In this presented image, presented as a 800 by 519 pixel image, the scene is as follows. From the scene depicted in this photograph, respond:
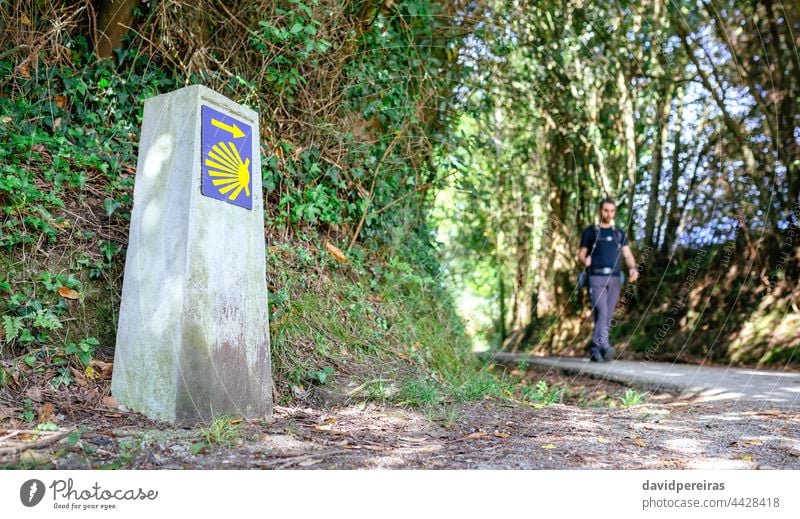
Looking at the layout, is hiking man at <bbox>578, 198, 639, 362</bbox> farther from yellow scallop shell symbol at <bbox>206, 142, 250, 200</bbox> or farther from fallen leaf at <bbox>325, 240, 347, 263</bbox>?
yellow scallop shell symbol at <bbox>206, 142, 250, 200</bbox>

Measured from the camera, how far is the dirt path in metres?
2.59

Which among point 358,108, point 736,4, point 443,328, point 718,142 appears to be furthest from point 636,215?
point 358,108

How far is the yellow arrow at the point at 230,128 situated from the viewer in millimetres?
3348

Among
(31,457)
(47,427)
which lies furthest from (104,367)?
(31,457)

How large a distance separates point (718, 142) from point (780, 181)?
53.0 inches

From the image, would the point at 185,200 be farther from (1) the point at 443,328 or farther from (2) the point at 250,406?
(1) the point at 443,328

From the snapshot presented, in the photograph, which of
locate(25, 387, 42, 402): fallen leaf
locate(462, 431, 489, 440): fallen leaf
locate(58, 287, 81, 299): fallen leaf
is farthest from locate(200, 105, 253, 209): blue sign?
locate(462, 431, 489, 440): fallen leaf

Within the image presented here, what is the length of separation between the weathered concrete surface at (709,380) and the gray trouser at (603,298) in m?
0.55

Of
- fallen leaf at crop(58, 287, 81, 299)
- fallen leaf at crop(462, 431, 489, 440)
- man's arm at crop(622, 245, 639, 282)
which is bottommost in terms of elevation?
fallen leaf at crop(462, 431, 489, 440)

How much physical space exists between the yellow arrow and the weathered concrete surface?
14.4 ft

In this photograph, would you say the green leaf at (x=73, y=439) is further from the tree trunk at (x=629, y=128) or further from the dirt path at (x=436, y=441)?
the tree trunk at (x=629, y=128)

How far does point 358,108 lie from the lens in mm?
5934
